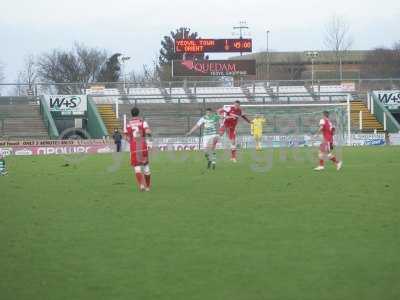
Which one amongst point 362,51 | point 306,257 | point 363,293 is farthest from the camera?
point 362,51

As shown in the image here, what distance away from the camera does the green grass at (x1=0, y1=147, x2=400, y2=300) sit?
831 cm

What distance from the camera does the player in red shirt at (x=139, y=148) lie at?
19.0m

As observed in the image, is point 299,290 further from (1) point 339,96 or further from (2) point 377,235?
(1) point 339,96

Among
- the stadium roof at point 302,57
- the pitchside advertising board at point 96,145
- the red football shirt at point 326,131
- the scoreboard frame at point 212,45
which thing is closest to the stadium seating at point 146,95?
the scoreboard frame at point 212,45

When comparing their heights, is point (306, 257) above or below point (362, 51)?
below

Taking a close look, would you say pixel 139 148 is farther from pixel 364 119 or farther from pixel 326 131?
pixel 364 119

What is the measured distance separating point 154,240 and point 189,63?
60.2 meters

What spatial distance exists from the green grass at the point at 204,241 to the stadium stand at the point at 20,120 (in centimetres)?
3843

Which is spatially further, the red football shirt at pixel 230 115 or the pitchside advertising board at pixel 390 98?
the pitchside advertising board at pixel 390 98

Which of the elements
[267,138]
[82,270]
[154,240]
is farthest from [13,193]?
[267,138]

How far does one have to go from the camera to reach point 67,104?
200 feet

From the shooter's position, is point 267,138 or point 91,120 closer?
point 267,138

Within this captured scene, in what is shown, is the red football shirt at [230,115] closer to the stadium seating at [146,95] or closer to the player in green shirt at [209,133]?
the player in green shirt at [209,133]

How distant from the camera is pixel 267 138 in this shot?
52.6 metres
